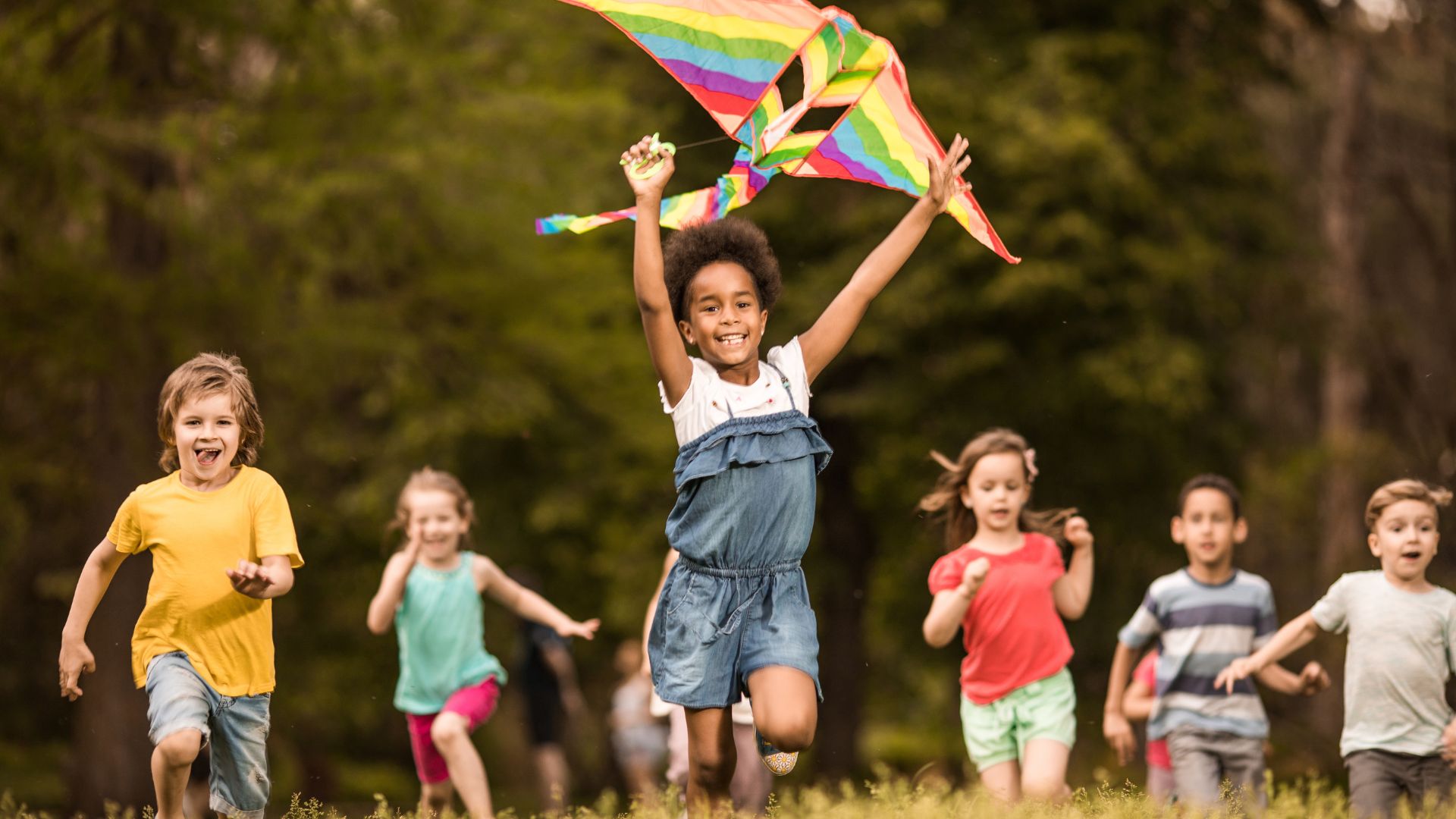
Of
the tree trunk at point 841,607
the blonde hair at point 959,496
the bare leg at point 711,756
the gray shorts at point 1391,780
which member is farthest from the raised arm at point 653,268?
the tree trunk at point 841,607

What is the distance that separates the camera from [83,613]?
207 inches

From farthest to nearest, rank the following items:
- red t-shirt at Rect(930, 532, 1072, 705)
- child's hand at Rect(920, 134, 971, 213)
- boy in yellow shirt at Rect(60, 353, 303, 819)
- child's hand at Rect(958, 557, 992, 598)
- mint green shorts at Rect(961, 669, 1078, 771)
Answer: red t-shirt at Rect(930, 532, 1072, 705), mint green shorts at Rect(961, 669, 1078, 771), child's hand at Rect(958, 557, 992, 598), child's hand at Rect(920, 134, 971, 213), boy in yellow shirt at Rect(60, 353, 303, 819)

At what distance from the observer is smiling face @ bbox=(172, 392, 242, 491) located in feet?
17.5

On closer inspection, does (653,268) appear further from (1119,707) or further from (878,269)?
(1119,707)

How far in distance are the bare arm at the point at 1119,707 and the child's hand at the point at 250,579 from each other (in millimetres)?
3818

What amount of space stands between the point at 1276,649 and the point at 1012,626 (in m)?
1.09

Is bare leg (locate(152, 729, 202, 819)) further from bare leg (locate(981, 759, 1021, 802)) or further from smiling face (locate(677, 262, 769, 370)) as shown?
bare leg (locate(981, 759, 1021, 802))

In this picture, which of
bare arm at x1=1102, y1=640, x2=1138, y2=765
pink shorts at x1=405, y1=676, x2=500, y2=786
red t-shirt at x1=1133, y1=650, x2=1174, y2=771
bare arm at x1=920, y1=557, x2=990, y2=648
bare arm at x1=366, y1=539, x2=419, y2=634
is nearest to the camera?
bare arm at x1=920, y1=557, x2=990, y2=648

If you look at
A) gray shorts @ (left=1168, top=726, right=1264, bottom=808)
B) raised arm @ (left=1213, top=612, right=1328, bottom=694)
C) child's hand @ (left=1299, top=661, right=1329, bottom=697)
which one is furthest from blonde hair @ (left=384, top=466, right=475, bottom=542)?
child's hand @ (left=1299, top=661, right=1329, bottom=697)

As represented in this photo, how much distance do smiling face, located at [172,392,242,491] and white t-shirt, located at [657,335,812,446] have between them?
1.50 m

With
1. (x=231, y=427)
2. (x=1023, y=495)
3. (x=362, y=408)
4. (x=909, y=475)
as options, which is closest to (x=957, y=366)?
(x=909, y=475)

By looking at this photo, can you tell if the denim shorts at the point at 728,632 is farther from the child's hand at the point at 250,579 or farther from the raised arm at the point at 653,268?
the child's hand at the point at 250,579

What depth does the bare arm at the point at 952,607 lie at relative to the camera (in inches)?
245

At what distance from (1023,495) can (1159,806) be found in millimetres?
1501
